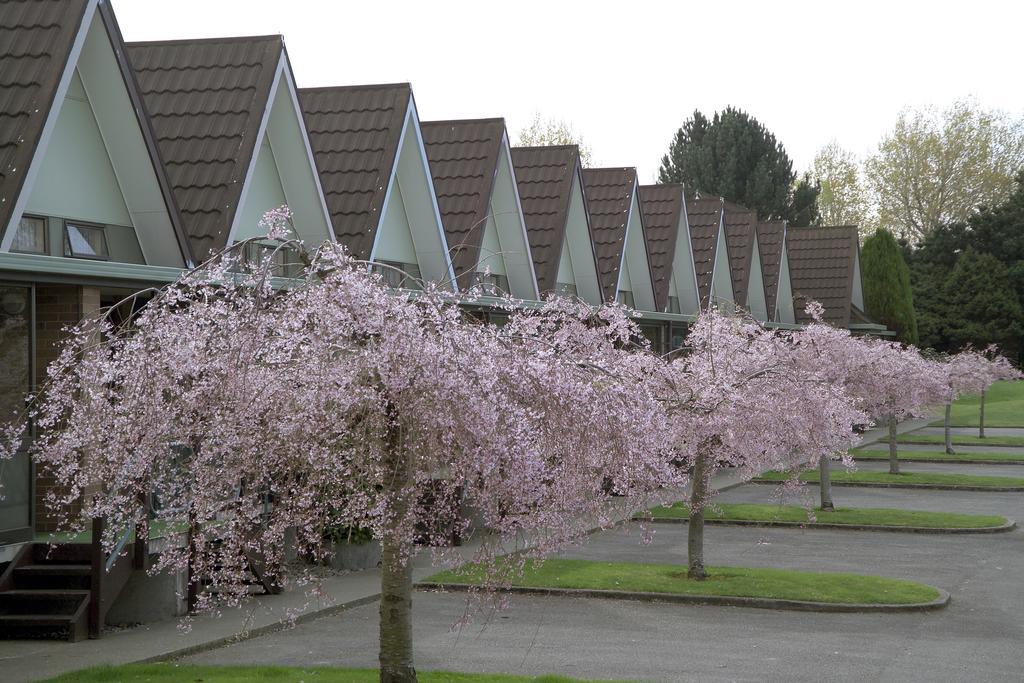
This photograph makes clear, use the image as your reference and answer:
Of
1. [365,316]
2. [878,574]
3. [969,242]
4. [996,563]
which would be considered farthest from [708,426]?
[969,242]

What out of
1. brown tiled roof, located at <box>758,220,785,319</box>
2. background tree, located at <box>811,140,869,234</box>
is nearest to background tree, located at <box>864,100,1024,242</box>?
background tree, located at <box>811,140,869,234</box>

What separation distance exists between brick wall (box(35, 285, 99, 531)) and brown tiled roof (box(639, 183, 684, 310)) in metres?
22.9

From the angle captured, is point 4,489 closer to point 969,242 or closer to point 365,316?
point 365,316

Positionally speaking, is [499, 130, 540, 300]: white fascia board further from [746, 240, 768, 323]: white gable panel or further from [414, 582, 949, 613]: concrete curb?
[746, 240, 768, 323]: white gable panel

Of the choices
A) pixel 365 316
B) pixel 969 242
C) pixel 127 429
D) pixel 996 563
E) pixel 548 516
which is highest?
pixel 969 242

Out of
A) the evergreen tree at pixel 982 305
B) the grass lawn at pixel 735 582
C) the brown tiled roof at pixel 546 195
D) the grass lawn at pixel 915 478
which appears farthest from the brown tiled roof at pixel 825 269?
the grass lawn at pixel 735 582

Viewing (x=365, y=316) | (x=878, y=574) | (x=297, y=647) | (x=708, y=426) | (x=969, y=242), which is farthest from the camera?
(x=969, y=242)

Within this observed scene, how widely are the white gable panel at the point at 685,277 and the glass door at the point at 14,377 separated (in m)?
27.1

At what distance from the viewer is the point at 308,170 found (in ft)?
66.4

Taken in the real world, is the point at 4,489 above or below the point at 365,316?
below

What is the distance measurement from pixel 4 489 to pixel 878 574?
12377 mm

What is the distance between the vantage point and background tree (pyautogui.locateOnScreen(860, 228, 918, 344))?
61750mm

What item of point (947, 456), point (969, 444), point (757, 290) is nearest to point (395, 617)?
point (947, 456)

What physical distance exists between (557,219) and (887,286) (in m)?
36.6
